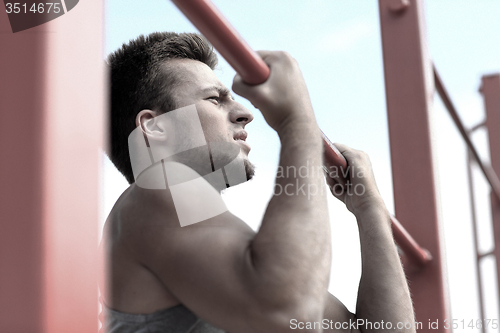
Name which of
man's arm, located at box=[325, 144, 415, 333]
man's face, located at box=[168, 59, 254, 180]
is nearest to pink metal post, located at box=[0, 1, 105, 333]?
man's face, located at box=[168, 59, 254, 180]

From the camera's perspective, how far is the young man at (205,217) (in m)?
0.57

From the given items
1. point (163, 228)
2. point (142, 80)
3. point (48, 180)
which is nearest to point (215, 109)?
point (142, 80)

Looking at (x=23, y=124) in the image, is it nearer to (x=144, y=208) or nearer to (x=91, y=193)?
(x=91, y=193)

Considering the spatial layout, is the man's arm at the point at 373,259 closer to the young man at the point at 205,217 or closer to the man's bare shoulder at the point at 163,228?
the young man at the point at 205,217

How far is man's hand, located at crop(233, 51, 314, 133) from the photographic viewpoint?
66 cm

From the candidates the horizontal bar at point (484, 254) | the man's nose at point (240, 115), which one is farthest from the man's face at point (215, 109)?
the horizontal bar at point (484, 254)

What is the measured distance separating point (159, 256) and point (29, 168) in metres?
0.35

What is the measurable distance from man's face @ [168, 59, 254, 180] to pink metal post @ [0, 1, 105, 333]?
0.50 m

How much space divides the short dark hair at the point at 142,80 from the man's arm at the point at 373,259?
39 centimetres

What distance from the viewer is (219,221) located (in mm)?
647

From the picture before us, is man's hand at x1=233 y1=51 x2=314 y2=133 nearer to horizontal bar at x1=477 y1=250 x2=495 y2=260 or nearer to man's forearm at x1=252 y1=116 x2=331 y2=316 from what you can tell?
man's forearm at x1=252 y1=116 x2=331 y2=316

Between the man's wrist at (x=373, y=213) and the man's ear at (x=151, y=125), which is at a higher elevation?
the man's ear at (x=151, y=125)

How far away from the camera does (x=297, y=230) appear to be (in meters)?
0.58

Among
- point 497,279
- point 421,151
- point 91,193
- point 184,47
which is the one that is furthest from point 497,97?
point 91,193
